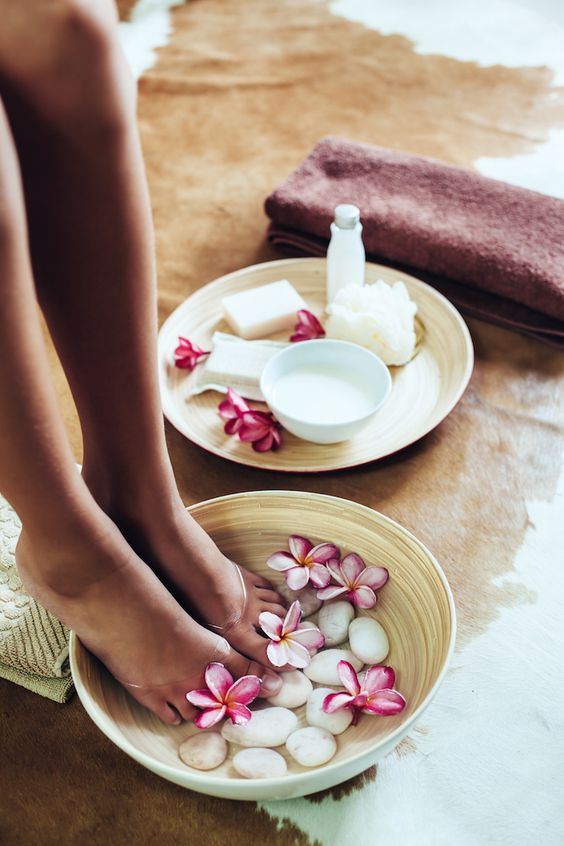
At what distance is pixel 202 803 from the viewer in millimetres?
690

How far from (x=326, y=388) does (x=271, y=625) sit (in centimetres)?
36

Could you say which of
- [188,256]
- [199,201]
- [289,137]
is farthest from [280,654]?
[289,137]

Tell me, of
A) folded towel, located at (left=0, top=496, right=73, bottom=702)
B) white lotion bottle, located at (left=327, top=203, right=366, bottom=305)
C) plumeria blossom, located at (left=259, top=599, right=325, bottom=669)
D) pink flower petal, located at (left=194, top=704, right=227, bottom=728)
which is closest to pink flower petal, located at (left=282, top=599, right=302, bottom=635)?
plumeria blossom, located at (left=259, top=599, right=325, bottom=669)

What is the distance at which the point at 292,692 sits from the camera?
2.32ft

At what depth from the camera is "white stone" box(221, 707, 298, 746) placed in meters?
0.67

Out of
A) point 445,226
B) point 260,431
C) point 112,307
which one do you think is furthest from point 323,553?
point 445,226

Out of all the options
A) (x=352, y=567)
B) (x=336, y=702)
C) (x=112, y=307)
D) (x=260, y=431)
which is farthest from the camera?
(x=260, y=431)

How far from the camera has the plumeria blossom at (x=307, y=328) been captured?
3.70 feet

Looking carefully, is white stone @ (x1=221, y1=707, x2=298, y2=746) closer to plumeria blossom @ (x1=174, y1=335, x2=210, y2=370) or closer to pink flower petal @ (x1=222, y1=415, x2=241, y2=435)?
pink flower petal @ (x1=222, y1=415, x2=241, y2=435)

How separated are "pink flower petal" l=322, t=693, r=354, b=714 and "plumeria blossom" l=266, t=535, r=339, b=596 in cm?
12

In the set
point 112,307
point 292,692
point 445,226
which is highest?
point 112,307

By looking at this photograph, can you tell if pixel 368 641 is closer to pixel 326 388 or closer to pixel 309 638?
pixel 309 638

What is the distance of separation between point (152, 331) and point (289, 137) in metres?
1.19

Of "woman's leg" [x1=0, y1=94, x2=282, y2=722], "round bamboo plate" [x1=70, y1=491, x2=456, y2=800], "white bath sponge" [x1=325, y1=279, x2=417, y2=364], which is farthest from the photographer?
"white bath sponge" [x1=325, y1=279, x2=417, y2=364]
